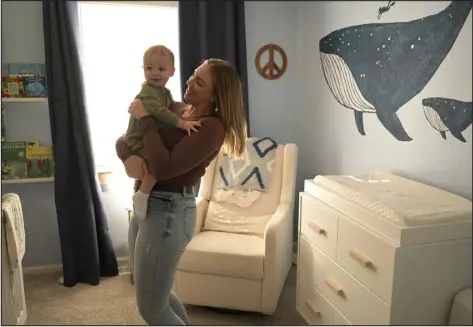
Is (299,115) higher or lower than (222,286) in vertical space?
higher

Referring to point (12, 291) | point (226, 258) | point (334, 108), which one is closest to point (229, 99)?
point (334, 108)

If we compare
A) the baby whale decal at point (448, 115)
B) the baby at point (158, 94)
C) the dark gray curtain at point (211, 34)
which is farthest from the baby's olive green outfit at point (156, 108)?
the baby whale decal at point (448, 115)

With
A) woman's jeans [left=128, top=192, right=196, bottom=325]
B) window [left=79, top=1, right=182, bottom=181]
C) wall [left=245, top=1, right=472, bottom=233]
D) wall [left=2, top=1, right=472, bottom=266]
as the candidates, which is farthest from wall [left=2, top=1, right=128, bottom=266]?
wall [left=245, top=1, right=472, bottom=233]

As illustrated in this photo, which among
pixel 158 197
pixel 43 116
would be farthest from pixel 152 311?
pixel 43 116

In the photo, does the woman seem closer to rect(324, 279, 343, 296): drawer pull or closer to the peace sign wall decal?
the peace sign wall decal

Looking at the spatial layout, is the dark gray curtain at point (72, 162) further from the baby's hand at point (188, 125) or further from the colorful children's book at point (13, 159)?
the baby's hand at point (188, 125)

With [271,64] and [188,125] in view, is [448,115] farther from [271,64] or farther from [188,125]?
[271,64]

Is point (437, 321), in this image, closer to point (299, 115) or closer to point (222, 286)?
point (299, 115)
